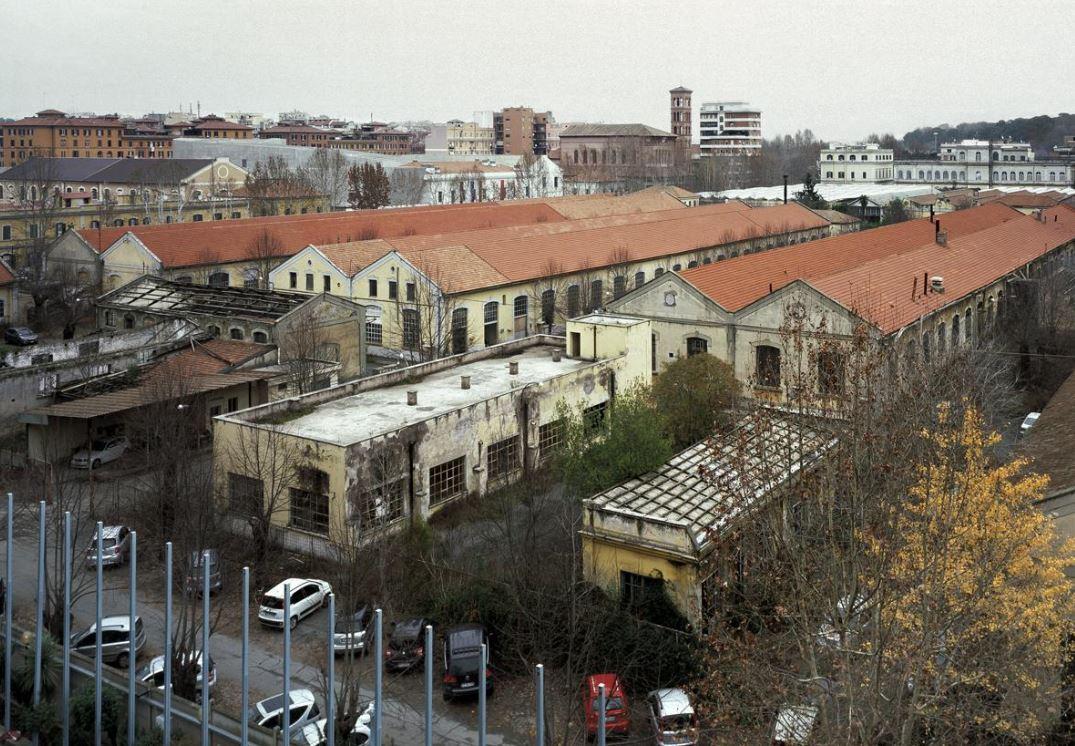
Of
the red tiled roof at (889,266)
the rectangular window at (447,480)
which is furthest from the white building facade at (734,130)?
the rectangular window at (447,480)

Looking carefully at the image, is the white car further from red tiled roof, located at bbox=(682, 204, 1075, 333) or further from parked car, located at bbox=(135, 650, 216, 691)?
red tiled roof, located at bbox=(682, 204, 1075, 333)

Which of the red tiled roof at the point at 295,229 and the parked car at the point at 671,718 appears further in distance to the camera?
the red tiled roof at the point at 295,229

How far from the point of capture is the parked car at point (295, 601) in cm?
1712

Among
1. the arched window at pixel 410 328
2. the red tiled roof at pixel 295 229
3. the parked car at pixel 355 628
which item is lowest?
the parked car at pixel 355 628

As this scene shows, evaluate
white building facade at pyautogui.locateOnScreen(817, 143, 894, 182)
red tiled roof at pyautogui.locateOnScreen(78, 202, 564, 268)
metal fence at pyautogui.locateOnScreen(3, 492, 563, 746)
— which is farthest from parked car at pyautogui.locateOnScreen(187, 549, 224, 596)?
white building facade at pyautogui.locateOnScreen(817, 143, 894, 182)

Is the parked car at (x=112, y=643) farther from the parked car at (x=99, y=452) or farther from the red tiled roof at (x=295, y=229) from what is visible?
the red tiled roof at (x=295, y=229)

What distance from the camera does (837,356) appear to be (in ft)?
43.1

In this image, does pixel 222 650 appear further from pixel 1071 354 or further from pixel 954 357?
pixel 1071 354

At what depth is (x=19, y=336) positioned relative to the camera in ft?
123

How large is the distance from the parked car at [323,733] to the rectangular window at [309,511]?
18.5 ft

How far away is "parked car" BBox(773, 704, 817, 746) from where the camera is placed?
1067 cm

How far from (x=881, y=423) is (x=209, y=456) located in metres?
16.2

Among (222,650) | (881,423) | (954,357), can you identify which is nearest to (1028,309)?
(954,357)

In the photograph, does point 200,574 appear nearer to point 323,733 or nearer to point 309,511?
point 309,511
